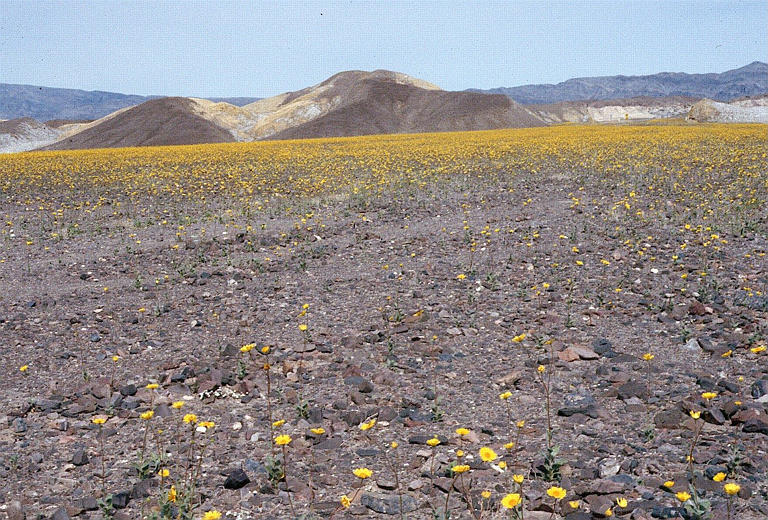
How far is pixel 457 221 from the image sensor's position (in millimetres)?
14117

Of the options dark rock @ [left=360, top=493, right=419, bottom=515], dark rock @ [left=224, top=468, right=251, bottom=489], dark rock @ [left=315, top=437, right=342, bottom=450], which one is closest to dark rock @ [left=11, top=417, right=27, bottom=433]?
dark rock @ [left=224, top=468, right=251, bottom=489]

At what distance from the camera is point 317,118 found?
311ft

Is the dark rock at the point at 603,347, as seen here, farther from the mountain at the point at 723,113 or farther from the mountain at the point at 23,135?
the mountain at the point at 23,135

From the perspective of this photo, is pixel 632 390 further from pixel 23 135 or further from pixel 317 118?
pixel 23 135

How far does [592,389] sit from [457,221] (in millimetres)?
8464

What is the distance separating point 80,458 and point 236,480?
A: 1.57m

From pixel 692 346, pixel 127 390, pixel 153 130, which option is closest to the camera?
pixel 127 390

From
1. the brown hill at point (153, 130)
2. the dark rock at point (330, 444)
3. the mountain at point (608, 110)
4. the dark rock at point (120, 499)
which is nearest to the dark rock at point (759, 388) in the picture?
the dark rock at point (330, 444)

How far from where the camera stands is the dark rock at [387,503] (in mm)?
4184

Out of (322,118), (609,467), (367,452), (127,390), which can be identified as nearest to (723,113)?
(322,118)

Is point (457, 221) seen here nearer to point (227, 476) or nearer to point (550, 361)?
point (550, 361)

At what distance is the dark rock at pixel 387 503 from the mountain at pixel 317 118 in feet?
273

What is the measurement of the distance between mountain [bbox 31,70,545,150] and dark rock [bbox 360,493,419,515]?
83288 mm

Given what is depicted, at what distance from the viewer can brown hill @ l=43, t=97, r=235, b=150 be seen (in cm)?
8225
